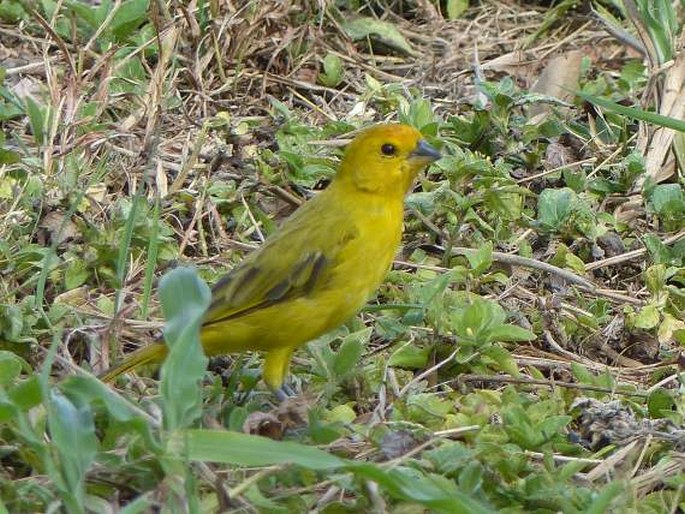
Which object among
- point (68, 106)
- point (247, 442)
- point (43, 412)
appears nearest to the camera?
point (247, 442)

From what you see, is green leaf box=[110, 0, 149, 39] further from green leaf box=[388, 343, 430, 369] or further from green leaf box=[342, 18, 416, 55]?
green leaf box=[388, 343, 430, 369]

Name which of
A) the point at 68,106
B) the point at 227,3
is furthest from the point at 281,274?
the point at 227,3

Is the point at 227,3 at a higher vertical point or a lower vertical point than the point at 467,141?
higher

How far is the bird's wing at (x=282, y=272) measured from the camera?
413 centimetres

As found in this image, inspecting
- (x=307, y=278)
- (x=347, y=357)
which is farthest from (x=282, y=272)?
(x=347, y=357)

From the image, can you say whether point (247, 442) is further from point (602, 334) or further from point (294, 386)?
point (602, 334)

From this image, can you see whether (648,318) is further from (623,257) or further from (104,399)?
(104,399)

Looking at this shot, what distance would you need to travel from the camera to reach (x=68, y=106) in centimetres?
544

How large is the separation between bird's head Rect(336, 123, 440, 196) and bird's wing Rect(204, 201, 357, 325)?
18cm

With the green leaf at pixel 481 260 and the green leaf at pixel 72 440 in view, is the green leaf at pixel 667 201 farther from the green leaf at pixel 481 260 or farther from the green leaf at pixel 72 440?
the green leaf at pixel 72 440

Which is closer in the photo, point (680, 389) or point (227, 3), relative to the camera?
point (680, 389)

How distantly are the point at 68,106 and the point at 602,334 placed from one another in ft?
6.91

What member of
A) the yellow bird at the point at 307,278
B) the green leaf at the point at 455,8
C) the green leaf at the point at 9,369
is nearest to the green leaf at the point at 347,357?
the yellow bird at the point at 307,278

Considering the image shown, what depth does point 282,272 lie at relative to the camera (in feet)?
13.7
